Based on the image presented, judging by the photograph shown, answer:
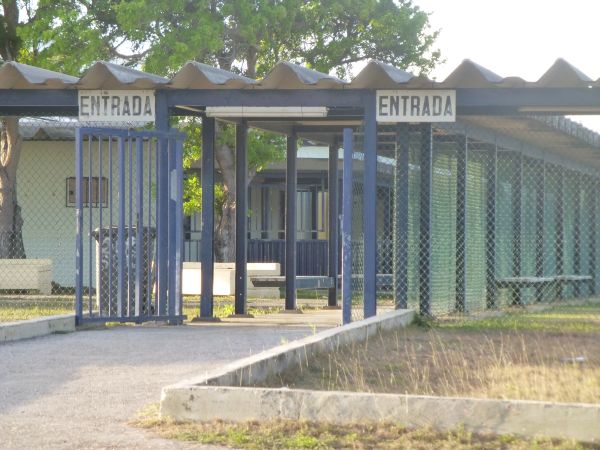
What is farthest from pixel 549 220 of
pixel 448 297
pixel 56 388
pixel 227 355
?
pixel 56 388

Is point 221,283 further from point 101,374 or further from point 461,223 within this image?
point 101,374

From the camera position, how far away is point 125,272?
1582 cm

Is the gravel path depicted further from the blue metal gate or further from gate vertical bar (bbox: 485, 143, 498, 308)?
gate vertical bar (bbox: 485, 143, 498, 308)

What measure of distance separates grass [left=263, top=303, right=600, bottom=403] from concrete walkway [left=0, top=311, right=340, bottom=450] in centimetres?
108

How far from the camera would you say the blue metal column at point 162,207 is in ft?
52.0

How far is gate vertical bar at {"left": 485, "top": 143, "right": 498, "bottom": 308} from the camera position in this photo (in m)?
19.9

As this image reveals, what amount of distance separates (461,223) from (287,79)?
439 centimetres

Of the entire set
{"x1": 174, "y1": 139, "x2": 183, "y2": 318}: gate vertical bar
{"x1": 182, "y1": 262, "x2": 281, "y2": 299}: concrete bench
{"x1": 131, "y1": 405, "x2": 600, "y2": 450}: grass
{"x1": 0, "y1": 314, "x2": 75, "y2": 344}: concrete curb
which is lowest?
{"x1": 131, "y1": 405, "x2": 600, "y2": 450}: grass

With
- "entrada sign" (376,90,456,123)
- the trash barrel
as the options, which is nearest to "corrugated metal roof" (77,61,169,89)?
the trash barrel

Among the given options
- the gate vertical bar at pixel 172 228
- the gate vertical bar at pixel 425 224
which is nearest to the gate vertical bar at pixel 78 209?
the gate vertical bar at pixel 172 228

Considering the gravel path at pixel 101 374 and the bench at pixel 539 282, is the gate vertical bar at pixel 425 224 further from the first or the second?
the bench at pixel 539 282

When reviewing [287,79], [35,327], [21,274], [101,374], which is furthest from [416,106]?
[21,274]

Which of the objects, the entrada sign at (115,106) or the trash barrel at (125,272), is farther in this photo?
the entrada sign at (115,106)

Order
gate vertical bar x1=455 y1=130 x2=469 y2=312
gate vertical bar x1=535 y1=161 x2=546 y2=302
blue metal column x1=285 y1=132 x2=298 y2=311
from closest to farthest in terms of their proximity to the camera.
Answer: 1. gate vertical bar x1=455 y1=130 x2=469 y2=312
2. blue metal column x1=285 y1=132 x2=298 y2=311
3. gate vertical bar x1=535 y1=161 x2=546 y2=302
